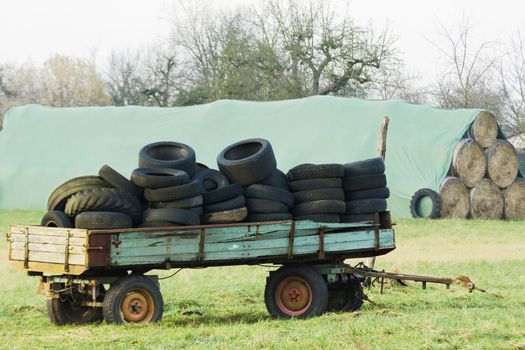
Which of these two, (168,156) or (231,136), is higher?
(231,136)

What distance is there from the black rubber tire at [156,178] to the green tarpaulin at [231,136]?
18.6 meters

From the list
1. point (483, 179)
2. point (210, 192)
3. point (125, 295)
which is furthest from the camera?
point (483, 179)

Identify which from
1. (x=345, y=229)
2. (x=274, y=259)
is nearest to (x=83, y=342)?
(x=274, y=259)

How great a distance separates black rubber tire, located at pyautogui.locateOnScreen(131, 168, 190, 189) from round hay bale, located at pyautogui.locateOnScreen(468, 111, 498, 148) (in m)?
20.4

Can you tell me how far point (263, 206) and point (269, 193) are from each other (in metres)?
0.19

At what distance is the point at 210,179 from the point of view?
39.5ft

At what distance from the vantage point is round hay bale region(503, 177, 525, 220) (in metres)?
30.7

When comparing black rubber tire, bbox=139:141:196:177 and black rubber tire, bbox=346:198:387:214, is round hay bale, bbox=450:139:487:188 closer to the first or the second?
black rubber tire, bbox=346:198:387:214

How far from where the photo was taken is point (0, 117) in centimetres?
7112

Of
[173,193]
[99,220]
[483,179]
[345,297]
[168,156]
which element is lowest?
[345,297]

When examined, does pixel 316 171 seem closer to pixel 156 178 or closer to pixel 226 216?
pixel 226 216

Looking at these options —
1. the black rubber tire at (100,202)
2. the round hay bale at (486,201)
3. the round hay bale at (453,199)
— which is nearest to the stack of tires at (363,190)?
the black rubber tire at (100,202)

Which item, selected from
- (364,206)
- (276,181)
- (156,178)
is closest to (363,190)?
(364,206)

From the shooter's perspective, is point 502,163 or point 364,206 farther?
point 502,163
